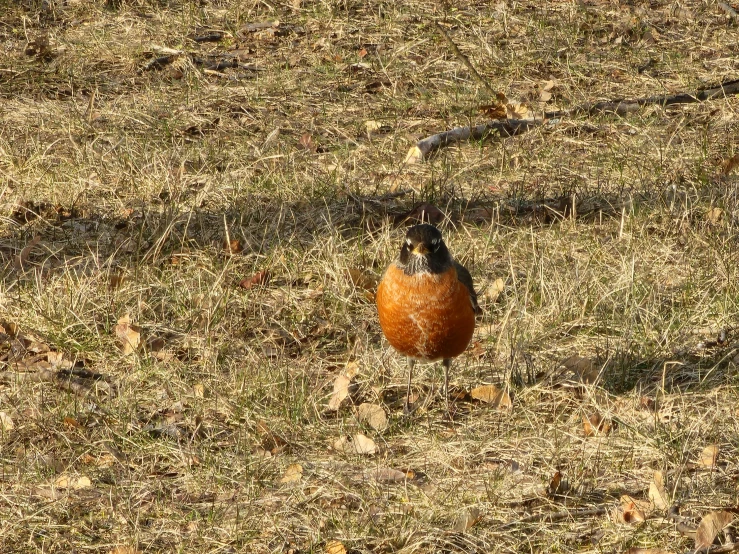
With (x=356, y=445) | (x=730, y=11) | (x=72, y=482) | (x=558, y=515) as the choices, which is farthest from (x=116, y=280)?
(x=730, y=11)

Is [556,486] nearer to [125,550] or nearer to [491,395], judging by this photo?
[491,395]

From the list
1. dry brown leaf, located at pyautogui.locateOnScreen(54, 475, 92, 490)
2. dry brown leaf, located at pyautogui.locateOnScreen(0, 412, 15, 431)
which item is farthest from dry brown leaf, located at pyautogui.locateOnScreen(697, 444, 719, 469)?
dry brown leaf, located at pyautogui.locateOnScreen(0, 412, 15, 431)

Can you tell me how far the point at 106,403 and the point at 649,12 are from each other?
684cm

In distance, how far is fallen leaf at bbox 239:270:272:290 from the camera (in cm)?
576

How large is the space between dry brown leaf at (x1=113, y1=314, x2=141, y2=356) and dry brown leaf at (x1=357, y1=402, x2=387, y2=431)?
123 cm

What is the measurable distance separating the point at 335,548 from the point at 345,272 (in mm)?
2223

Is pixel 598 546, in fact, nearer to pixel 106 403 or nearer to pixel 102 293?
pixel 106 403

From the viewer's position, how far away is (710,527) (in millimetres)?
3629

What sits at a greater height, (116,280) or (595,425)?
(595,425)

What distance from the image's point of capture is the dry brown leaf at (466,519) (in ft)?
12.2

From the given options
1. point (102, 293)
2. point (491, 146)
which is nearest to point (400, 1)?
point (491, 146)

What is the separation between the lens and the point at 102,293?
5496 mm

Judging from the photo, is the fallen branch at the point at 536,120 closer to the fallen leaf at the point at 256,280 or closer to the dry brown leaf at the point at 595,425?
the fallen leaf at the point at 256,280

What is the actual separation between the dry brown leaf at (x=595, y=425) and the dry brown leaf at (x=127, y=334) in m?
2.21
